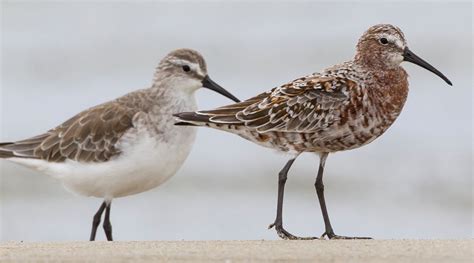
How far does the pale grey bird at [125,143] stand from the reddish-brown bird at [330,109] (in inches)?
52.0

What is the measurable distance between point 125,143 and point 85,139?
0.51 metres

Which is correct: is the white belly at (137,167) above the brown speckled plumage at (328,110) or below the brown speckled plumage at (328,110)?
below

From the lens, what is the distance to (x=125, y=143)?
30.0ft

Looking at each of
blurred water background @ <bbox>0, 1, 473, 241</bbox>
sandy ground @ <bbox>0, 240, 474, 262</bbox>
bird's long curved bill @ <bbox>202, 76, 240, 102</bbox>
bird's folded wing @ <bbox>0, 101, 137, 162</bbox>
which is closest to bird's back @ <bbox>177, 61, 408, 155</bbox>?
blurred water background @ <bbox>0, 1, 473, 241</bbox>

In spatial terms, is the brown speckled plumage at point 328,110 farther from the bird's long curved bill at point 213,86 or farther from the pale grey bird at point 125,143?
the bird's long curved bill at point 213,86

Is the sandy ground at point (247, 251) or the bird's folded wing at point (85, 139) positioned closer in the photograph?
the sandy ground at point (247, 251)

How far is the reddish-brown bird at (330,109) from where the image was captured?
753 cm

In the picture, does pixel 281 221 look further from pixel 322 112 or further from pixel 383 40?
pixel 383 40

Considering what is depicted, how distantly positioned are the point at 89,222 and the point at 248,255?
5.84 metres

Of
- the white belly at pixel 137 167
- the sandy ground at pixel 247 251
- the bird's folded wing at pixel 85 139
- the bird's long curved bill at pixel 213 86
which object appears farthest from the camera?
the bird's long curved bill at pixel 213 86

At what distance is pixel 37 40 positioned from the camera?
72.8 feet

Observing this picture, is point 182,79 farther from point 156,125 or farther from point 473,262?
point 473,262

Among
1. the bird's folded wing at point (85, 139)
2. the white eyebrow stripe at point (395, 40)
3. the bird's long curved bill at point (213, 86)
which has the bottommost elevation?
the bird's folded wing at point (85, 139)

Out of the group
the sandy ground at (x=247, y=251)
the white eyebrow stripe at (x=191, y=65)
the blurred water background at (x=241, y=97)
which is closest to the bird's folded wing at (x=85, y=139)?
the white eyebrow stripe at (x=191, y=65)
